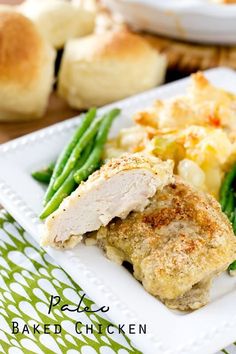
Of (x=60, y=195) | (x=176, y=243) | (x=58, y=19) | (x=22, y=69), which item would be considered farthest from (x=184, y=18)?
(x=176, y=243)

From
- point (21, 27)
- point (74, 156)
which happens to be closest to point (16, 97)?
point (21, 27)

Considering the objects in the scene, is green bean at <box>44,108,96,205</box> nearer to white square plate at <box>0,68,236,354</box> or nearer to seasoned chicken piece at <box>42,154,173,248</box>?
white square plate at <box>0,68,236,354</box>

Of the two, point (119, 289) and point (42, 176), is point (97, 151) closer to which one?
point (42, 176)

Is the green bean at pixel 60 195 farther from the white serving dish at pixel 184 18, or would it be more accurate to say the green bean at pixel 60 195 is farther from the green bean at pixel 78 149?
the white serving dish at pixel 184 18

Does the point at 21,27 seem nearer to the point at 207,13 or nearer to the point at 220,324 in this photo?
the point at 207,13

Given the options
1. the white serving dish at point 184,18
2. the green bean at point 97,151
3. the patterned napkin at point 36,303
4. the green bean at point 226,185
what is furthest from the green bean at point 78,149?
the white serving dish at point 184,18
